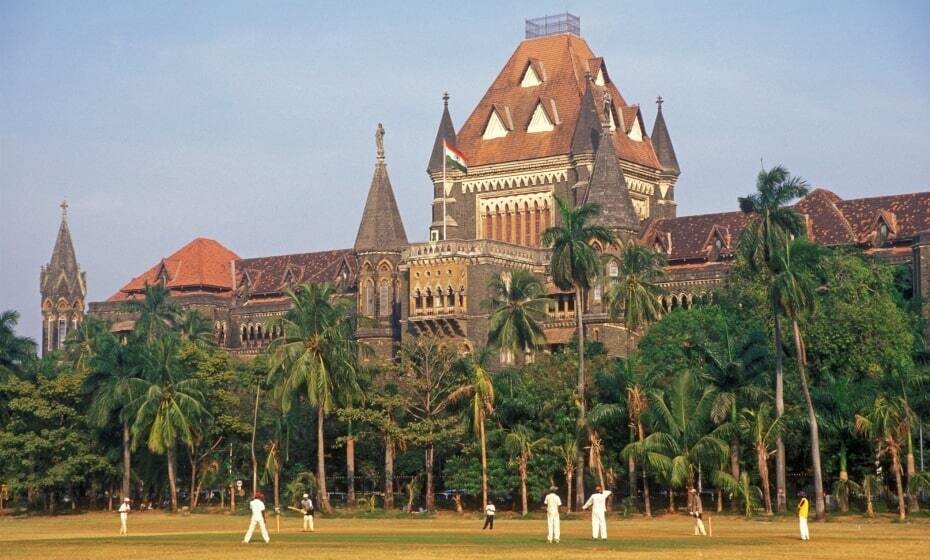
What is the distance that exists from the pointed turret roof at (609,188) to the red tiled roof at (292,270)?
2407 centimetres

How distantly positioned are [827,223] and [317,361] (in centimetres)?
4008

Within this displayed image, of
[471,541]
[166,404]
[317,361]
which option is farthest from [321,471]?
[471,541]

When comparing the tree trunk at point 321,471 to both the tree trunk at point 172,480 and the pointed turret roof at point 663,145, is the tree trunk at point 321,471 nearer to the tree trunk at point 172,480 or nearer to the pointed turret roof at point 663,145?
the tree trunk at point 172,480

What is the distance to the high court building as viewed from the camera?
10531 cm

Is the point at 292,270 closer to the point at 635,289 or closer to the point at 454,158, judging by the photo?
the point at 454,158

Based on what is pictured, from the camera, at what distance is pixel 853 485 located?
233ft

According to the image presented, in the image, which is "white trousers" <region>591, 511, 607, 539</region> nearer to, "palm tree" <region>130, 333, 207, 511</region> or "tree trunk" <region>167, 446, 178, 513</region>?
"palm tree" <region>130, 333, 207, 511</region>

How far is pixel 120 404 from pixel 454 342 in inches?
926

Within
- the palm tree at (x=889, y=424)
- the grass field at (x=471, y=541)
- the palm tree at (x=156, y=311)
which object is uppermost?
the palm tree at (x=156, y=311)

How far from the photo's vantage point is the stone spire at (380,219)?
376 ft

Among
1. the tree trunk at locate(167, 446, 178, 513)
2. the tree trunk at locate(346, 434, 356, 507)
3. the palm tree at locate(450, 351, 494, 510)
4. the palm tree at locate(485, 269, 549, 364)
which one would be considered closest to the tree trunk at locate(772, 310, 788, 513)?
the palm tree at locate(450, 351, 494, 510)

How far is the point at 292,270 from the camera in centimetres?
13275

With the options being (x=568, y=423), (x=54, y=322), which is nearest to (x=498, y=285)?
(x=568, y=423)

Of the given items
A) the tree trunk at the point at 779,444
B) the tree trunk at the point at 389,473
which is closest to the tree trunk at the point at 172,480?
the tree trunk at the point at 389,473
